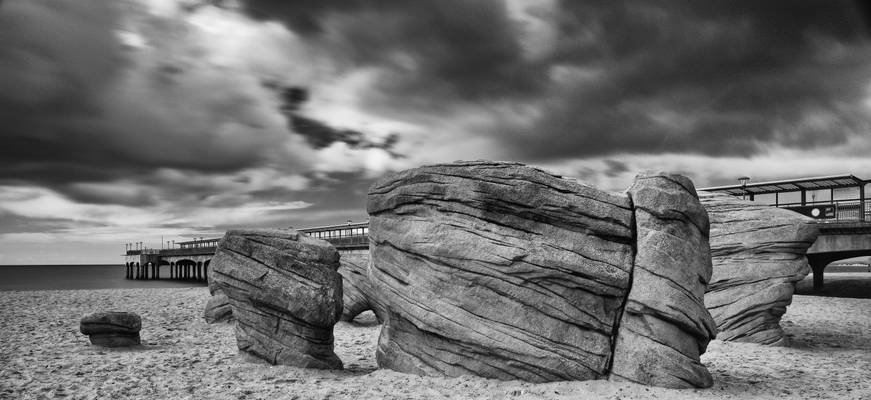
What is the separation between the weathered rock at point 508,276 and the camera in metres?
11.1

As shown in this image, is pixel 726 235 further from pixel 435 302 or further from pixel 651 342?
pixel 435 302

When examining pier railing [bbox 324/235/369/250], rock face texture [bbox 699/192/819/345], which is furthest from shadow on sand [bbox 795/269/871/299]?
pier railing [bbox 324/235/369/250]

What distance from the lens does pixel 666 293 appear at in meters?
11.0

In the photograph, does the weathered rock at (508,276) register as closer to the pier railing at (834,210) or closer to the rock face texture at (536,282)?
the rock face texture at (536,282)

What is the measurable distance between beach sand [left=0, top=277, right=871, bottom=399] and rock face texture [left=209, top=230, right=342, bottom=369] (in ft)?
1.80

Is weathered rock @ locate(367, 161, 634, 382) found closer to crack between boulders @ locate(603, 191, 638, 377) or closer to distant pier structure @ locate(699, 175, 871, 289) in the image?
crack between boulders @ locate(603, 191, 638, 377)

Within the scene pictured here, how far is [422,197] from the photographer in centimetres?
Result: 1231

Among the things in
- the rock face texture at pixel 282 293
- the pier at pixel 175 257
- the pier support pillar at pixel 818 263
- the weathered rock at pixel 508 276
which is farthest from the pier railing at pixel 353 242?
the pier at pixel 175 257

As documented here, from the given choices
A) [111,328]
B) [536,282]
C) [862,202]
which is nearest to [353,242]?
[111,328]

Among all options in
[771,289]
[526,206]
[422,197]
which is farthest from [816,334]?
[422,197]

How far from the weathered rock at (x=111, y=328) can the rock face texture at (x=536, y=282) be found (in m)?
9.73

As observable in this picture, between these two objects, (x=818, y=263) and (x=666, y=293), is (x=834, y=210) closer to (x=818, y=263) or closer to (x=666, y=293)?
(x=818, y=263)

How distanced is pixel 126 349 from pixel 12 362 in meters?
2.88

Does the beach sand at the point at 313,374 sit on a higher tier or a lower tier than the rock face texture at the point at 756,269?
lower
